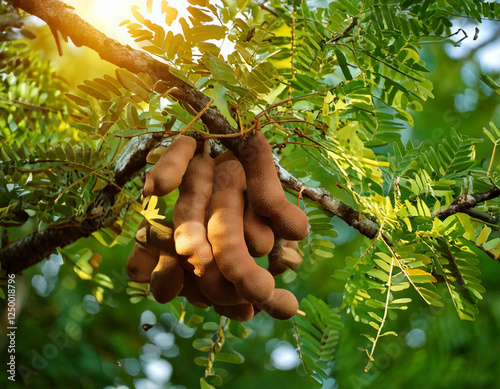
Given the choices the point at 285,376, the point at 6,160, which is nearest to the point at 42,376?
the point at 285,376

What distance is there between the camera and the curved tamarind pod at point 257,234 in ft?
1.54

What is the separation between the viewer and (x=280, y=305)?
0.47 m

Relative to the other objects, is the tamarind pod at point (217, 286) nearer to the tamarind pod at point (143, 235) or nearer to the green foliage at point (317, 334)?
the tamarind pod at point (143, 235)

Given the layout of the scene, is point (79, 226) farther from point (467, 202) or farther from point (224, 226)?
point (467, 202)

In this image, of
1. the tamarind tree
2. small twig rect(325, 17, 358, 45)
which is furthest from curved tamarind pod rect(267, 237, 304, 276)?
small twig rect(325, 17, 358, 45)

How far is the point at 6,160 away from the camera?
620 mm

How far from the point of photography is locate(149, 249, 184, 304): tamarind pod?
0.49m

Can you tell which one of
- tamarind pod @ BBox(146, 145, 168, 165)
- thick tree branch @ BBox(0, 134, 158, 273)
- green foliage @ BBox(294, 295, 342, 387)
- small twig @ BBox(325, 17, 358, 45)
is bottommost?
green foliage @ BBox(294, 295, 342, 387)

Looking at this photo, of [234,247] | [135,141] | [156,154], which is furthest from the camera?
[135,141]

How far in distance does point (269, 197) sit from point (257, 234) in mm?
39

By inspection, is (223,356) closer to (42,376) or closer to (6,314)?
(6,314)

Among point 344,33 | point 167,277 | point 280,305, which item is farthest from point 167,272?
point 344,33

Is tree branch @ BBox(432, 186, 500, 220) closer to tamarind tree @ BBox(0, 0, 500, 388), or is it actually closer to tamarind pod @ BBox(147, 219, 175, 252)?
tamarind tree @ BBox(0, 0, 500, 388)

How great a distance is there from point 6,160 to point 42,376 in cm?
75
